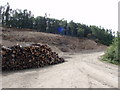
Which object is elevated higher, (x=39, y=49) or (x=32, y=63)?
(x=39, y=49)

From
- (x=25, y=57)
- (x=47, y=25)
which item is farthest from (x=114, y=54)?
(x=47, y=25)

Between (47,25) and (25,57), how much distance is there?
36.9 meters

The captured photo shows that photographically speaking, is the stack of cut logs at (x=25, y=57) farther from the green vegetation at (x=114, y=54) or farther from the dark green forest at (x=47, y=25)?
the dark green forest at (x=47, y=25)

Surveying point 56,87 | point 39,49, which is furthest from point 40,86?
point 39,49

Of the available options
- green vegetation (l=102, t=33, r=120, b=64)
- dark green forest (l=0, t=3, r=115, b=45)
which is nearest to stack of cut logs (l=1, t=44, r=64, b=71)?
green vegetation (l=102, t=33, r=120, b=64)

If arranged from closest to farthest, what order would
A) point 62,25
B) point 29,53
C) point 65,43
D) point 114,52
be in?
point 29,53
point 114,52
point 65,43
point 62,25

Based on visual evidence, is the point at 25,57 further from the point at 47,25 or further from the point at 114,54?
the point at 47,25

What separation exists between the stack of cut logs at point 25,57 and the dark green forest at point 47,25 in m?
30.6

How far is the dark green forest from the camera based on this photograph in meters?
42.6

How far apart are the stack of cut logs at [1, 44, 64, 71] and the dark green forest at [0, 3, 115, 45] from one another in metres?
30.6

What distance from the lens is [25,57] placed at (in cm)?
1162

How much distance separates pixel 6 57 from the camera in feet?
36.1

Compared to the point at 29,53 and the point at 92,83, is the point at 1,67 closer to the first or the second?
the point at 29,53

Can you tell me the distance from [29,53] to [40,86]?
5.07 m
